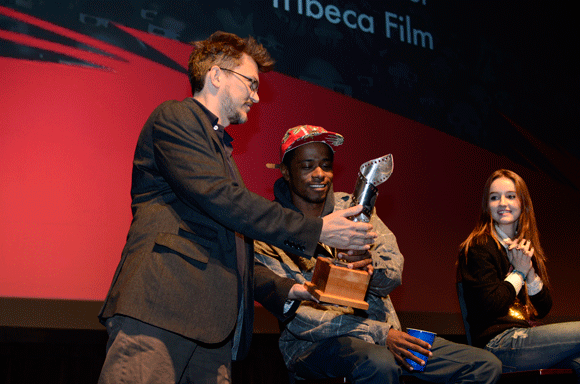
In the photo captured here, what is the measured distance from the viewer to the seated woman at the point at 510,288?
2443mm

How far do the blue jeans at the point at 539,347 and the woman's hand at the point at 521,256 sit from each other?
338 millimetres

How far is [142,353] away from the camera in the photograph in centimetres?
149

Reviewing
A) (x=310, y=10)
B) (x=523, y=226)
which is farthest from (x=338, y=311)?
(x=310, y=10)

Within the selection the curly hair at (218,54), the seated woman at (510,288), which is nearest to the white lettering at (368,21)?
the seated woman at (510,288)

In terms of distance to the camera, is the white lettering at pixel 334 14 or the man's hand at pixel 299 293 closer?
the man's hand at pixel 299 293

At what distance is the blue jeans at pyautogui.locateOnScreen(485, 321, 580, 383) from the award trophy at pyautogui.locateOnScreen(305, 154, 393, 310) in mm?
1070

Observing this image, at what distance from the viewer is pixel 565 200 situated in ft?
14.8

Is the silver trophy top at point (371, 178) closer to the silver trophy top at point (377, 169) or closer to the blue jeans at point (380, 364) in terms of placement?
the silver trophy top at point (377, 169)

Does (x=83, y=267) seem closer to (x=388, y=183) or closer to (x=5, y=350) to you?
(x=5, y=350)

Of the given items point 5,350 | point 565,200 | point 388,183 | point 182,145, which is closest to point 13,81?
point 5,350

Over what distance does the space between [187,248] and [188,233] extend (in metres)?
0.05

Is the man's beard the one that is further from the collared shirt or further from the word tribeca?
the word tribeca

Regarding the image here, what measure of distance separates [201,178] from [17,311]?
159 centimetres

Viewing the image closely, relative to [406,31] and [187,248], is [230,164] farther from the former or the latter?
[406,31]
